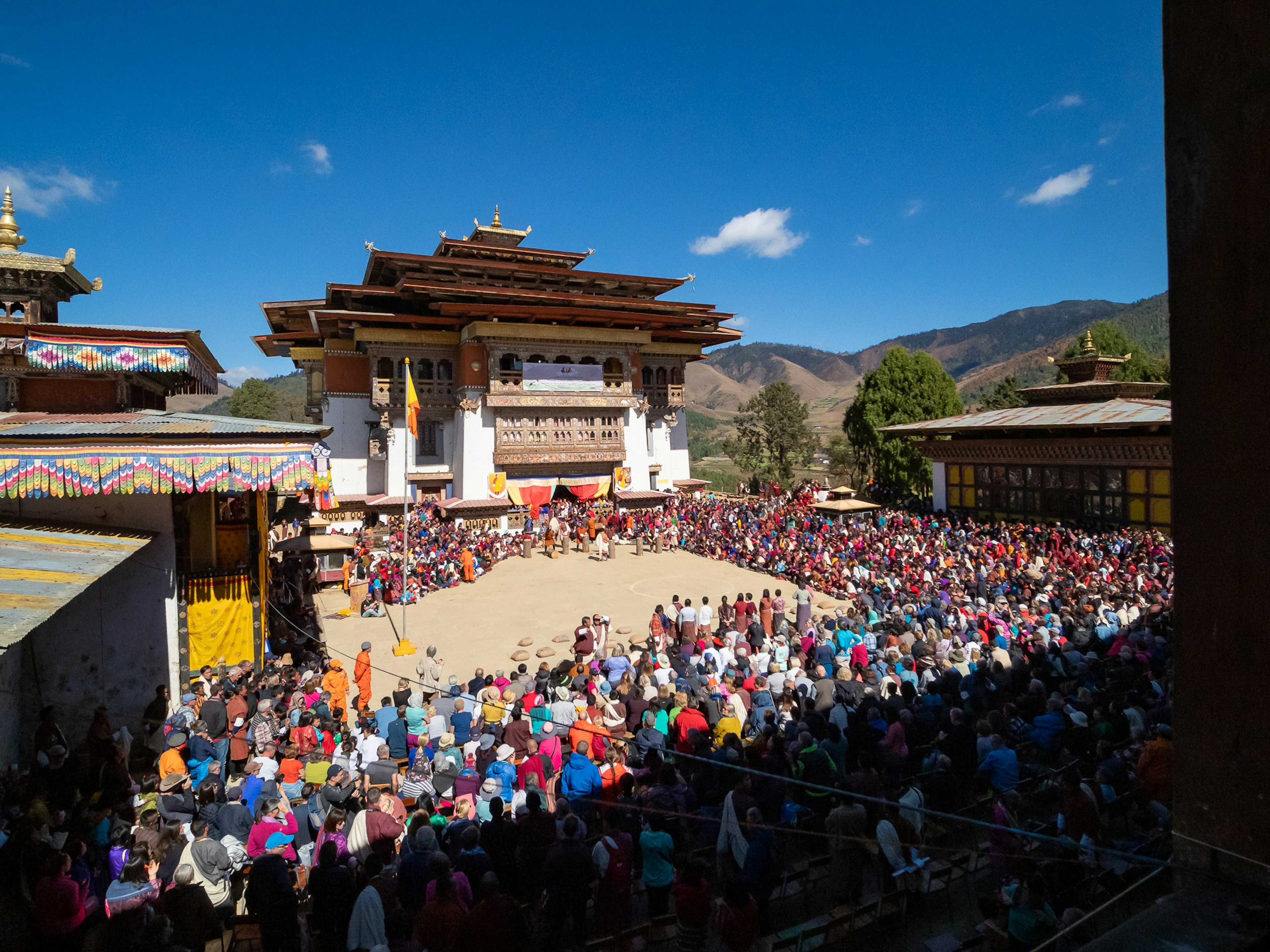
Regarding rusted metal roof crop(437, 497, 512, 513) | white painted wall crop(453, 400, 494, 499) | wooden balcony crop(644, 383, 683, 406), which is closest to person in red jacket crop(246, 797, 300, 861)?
rusted metal roof crop(437, 497, 512, 513)

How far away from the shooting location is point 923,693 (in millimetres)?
9922

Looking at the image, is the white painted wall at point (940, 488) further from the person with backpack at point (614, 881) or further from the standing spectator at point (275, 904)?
the standing spectator at point (275, 904)

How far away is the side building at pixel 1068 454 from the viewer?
74.2ft

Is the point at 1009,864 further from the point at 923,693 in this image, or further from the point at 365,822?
the point at 365,822

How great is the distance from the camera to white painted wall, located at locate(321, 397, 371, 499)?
101 feet

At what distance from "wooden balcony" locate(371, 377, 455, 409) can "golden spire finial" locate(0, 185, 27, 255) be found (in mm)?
16661

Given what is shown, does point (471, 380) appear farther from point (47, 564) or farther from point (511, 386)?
point (47, 564)

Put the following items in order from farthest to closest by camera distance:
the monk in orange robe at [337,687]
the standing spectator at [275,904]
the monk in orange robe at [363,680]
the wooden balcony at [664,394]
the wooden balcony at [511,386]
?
the wooden balcony at [664,394] < the wooden balcony at [511,386] < the monk in orange robe at [363,680] < the monk in orange robe at [337,687] < the standing spectator at [275,904]

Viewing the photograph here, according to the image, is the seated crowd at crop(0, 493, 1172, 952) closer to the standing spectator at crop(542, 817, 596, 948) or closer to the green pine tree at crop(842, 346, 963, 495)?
the standing spectator at crop(542, 817, 596, 948)

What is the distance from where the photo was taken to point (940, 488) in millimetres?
30562

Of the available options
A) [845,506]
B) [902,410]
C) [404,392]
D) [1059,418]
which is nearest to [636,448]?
[845,506]

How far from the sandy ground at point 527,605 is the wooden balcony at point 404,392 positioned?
33.6 ft

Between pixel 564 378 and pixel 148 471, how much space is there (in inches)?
890

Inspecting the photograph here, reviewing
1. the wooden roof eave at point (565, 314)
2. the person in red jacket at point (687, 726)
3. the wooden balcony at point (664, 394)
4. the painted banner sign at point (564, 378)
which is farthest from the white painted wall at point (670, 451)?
the person in red jacket at point (687, 726)
